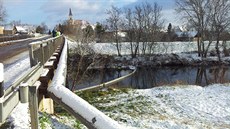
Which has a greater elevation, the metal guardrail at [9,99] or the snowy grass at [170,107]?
the metal guardrail at [9,99]

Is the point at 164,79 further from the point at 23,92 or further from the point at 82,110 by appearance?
the point at 23,92

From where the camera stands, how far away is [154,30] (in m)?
70.1

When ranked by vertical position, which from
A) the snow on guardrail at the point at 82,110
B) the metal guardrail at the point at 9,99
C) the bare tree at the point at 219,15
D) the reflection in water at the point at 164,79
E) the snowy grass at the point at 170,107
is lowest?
the reflection in water at the point at 164,79

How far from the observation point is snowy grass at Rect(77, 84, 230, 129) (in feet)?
51.1

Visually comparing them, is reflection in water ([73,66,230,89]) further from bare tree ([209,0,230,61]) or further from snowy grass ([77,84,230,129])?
bare tree ([209,0,230,61])

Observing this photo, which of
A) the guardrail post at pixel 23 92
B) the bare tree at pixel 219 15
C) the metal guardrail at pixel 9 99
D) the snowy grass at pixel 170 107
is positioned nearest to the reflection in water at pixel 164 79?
the snowy grass at pixel 170 107

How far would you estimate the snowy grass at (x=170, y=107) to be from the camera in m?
15.6

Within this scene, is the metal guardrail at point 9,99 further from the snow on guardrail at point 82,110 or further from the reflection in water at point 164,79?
the reflection in water at point 164,79

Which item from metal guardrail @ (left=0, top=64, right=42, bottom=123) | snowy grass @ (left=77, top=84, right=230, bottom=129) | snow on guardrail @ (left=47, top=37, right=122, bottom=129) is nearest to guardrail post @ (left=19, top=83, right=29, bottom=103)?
metal guardrail @ (left=0, top=64, right=42, bottom=123)

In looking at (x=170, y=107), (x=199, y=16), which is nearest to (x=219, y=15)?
(x=199, y=16)

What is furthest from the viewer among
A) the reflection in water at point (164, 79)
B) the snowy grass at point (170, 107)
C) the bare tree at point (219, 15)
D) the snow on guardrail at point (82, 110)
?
the bare tree at point (219, 15)

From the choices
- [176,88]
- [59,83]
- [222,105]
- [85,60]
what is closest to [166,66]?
[85,60]

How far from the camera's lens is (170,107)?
19766 millimetres

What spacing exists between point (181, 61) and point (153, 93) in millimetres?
38564
